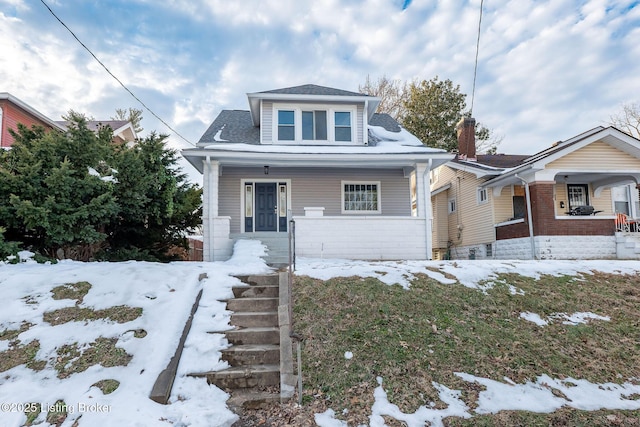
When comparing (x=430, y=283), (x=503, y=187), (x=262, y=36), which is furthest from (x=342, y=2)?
(x=503, y=187)

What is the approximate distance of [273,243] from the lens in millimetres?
10273

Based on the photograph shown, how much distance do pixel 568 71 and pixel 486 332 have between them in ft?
41.0

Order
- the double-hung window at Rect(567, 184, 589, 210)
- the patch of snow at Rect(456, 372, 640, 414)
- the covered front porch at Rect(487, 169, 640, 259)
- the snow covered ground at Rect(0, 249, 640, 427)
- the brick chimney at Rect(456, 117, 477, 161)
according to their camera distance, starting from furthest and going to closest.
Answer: the brick chimney at Rect(456, 117, 477, 161)
the double-hung window at Rect(567, 184, 589, 210)
the covered front porch at Rect(487, 169, 640, 259)
the patch of snow at Rect(456, 372, 640, 414)
the snow covered ground at Rect(0, 249, 640, 427)

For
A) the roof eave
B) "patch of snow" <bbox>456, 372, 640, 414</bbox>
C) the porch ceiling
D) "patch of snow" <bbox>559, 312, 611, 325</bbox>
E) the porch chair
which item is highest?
the roof eave

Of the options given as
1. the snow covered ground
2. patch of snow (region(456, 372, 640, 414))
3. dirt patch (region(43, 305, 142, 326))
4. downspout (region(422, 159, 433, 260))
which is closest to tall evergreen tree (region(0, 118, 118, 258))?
the snow covered ground

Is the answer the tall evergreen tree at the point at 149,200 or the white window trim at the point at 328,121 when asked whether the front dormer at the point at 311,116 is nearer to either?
the white window trim at the point at 328,121

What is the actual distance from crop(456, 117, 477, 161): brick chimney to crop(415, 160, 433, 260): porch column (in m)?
6.29

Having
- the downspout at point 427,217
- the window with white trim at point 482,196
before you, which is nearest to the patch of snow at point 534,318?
the downspout at point 427,217

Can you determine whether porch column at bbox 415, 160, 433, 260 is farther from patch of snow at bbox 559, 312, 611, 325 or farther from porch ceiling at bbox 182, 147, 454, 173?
patch of snow at bbox 559, 312, 611, 325

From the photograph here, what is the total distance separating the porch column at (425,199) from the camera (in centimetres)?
1042

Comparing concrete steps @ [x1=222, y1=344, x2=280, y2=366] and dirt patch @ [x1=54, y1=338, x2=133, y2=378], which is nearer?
dirt patch @ [x1=54, y1=338, x2=133, y2=378]

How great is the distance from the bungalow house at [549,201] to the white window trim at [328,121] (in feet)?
19.1

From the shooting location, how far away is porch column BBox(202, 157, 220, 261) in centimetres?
1002

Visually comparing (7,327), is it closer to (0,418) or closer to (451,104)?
(0,418)
